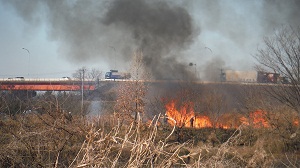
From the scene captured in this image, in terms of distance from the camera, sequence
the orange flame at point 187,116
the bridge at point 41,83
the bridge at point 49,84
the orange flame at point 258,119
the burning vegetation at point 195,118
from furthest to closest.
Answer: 1. the bridge at point 41,83
2. the bridge at point 49,84
3. the orange flame at point 187,116
4. the burning vegetation at point 195,118
5. the orange flame at point 258,119

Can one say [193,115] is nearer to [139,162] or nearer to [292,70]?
[292,70]

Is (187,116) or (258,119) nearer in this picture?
(258,119)

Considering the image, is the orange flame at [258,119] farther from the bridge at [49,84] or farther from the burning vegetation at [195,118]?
the bridge at [49,84]

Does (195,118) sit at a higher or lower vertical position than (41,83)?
lower

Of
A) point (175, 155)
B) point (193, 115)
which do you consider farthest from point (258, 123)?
point (175, 155)

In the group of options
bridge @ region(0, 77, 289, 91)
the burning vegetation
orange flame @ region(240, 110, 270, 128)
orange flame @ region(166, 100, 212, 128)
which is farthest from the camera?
bridge @ region(0, 77, 289, 91)

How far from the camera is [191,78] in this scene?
31.0 meters

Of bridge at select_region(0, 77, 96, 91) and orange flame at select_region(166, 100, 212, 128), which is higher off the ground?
bridge at select_region(0, 77, 96, 91)

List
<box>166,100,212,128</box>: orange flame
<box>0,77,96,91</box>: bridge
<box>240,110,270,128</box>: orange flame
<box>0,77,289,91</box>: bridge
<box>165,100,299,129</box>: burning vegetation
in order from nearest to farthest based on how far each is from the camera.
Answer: <box>240,110,270,128</box>: orange flame < <box>165,100,299,129</box>: burning vegetation < <box>166,100,212,128</box>: orange flame < <box>0,77,289,91</box>: bridge < <box>0,77,96,91</box>: bridge

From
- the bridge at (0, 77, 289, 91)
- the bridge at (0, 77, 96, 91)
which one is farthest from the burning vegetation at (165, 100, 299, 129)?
Result: the bridge at (0, 77, 96, 91)

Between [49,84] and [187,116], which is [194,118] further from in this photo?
[49,84]

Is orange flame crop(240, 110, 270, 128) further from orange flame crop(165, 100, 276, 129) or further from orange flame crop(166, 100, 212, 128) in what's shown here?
orange flame crop(166, 100, 212, 128)

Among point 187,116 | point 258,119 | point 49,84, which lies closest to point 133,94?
point 187,116

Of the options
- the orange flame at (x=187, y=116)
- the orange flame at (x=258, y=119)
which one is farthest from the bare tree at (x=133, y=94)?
the orange flame at (x=258, y=119)
